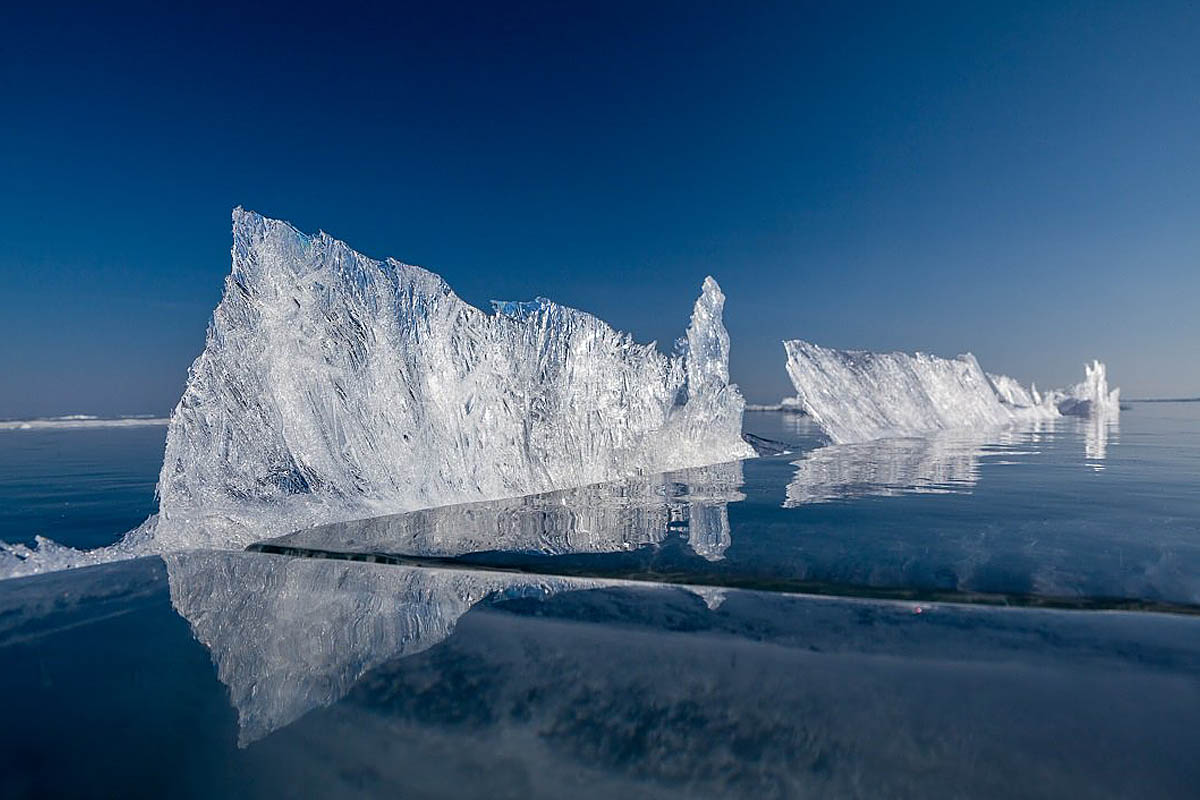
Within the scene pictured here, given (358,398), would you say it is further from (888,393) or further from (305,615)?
(888,393)

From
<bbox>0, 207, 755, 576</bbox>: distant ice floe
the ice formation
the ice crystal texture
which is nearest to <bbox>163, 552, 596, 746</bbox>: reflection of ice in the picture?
<bbox>0, 207, 755, 576</bbox>: distant ice floe

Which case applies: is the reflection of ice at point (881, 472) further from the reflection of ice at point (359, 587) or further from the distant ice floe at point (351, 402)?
the distant ice floe at point (351, 402)

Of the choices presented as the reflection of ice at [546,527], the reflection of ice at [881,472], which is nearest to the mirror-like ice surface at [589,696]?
the reflection of ice at [546,527]

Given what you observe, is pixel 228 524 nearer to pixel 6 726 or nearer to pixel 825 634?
pixel 6 726

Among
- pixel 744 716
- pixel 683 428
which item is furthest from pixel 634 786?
pixel 683 428

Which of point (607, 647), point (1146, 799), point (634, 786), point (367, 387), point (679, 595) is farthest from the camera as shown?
point (367, 387)

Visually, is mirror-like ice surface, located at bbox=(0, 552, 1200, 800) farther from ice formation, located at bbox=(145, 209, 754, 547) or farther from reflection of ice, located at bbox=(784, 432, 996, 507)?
reflection of ice, located at bbox=(784, 432, 996, 507)
